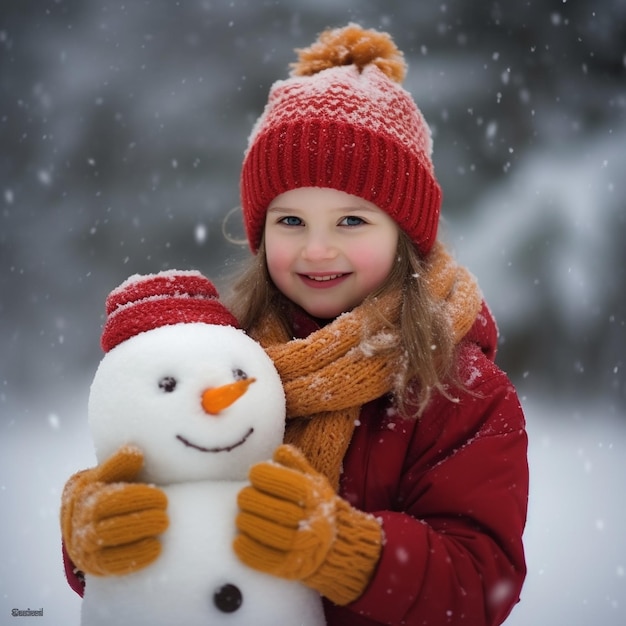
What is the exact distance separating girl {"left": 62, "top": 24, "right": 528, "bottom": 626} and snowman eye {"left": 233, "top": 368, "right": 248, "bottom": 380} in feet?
0.37

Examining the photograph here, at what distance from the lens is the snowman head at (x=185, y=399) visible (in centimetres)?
90

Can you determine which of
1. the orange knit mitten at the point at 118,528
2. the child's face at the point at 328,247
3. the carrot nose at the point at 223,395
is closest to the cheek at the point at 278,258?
the child's face at the point at 328,247

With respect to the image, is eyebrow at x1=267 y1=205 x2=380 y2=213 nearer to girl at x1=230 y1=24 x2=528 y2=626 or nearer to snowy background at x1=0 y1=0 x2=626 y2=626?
girl at x1=230 y1=24 x2=528 y2=626

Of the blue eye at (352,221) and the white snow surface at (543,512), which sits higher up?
the blue eye at (352,221)

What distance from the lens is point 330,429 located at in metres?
1.05

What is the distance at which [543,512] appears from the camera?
2586 millimetres

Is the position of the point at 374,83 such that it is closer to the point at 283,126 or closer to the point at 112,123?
the point at 283,126

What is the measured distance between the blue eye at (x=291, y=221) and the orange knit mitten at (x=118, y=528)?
0.54 meters

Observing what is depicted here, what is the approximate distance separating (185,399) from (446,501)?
407 mm

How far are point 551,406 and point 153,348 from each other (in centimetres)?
286

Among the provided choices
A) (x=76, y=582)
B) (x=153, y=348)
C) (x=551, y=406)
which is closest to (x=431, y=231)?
(x=153, y=348)

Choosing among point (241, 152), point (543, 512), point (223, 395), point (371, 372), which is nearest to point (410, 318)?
point (371, 372)

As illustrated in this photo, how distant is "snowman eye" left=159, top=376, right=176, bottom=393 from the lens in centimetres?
91

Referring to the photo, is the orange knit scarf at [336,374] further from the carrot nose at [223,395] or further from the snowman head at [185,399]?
the carrot nose at [223,395]
